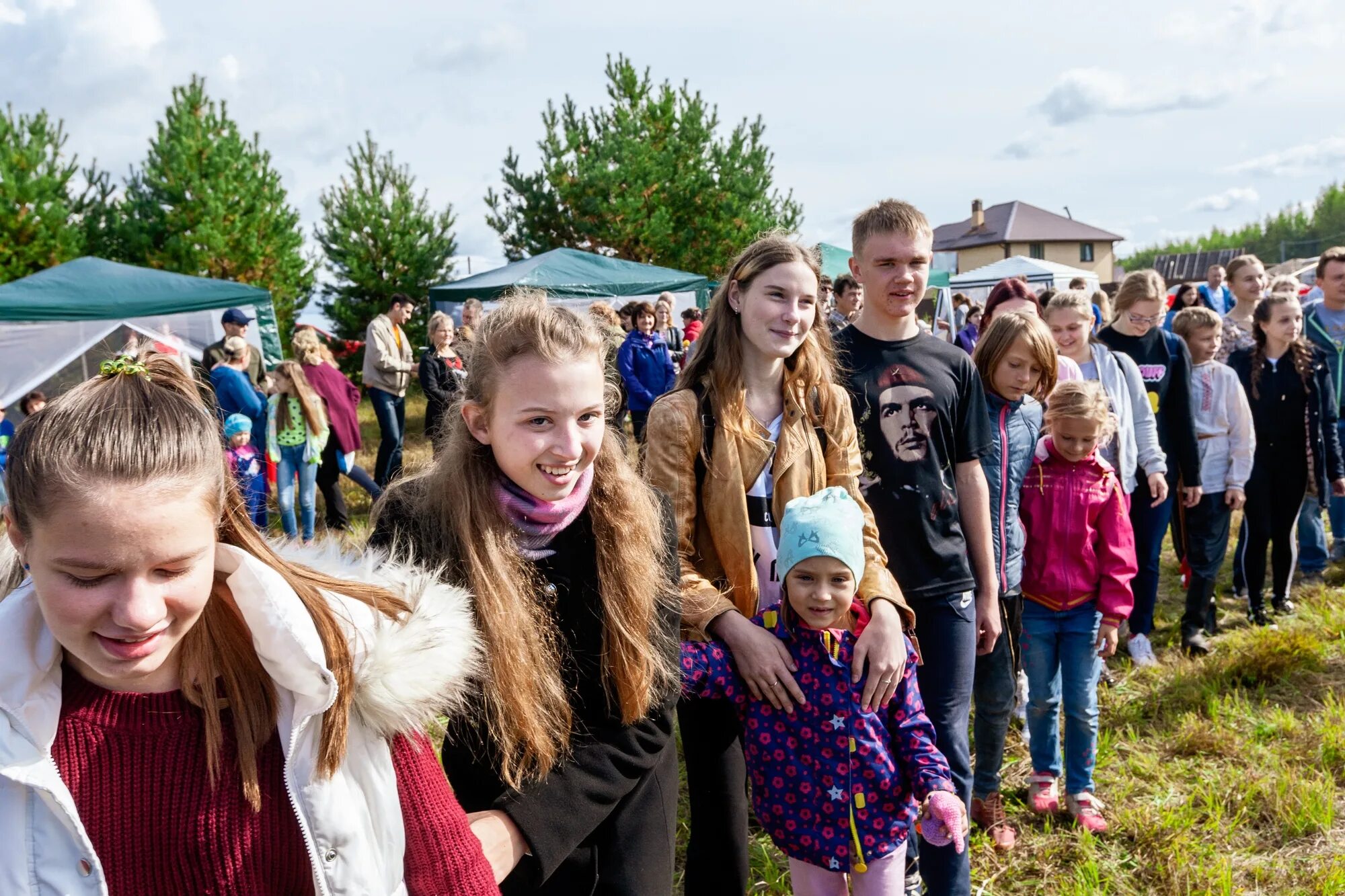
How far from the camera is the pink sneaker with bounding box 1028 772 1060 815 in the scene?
3.26 meters

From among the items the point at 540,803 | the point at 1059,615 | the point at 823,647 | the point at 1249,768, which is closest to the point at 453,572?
the point at 540,803

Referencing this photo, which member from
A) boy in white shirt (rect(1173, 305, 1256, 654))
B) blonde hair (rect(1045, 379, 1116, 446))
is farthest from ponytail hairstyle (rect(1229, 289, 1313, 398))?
blonde hair (rect(1045, 379, 1116, 446))

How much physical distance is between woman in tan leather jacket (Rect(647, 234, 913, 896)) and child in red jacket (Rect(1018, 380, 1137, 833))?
1.12m

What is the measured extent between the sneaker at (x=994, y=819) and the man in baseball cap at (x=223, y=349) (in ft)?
22.1

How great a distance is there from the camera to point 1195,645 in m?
4.68

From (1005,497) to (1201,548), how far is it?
2.31 m

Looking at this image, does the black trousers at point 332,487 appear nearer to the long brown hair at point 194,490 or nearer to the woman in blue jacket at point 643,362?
the woman in blue jacket at point 643,362

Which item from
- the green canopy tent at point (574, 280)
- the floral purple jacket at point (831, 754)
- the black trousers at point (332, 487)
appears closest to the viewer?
the floral purple jacket at point (831, 754)

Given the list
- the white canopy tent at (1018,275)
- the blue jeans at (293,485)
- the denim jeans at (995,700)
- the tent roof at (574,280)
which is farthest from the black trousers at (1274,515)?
the white canopy tent at (1018,275)

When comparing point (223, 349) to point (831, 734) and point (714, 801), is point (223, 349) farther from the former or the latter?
point (831, 734)

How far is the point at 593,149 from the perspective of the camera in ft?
75.2

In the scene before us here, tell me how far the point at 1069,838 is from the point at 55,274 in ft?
41.9

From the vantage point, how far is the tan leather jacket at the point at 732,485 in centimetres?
237

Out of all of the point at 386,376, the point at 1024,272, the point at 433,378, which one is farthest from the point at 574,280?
the point at 1024,272
